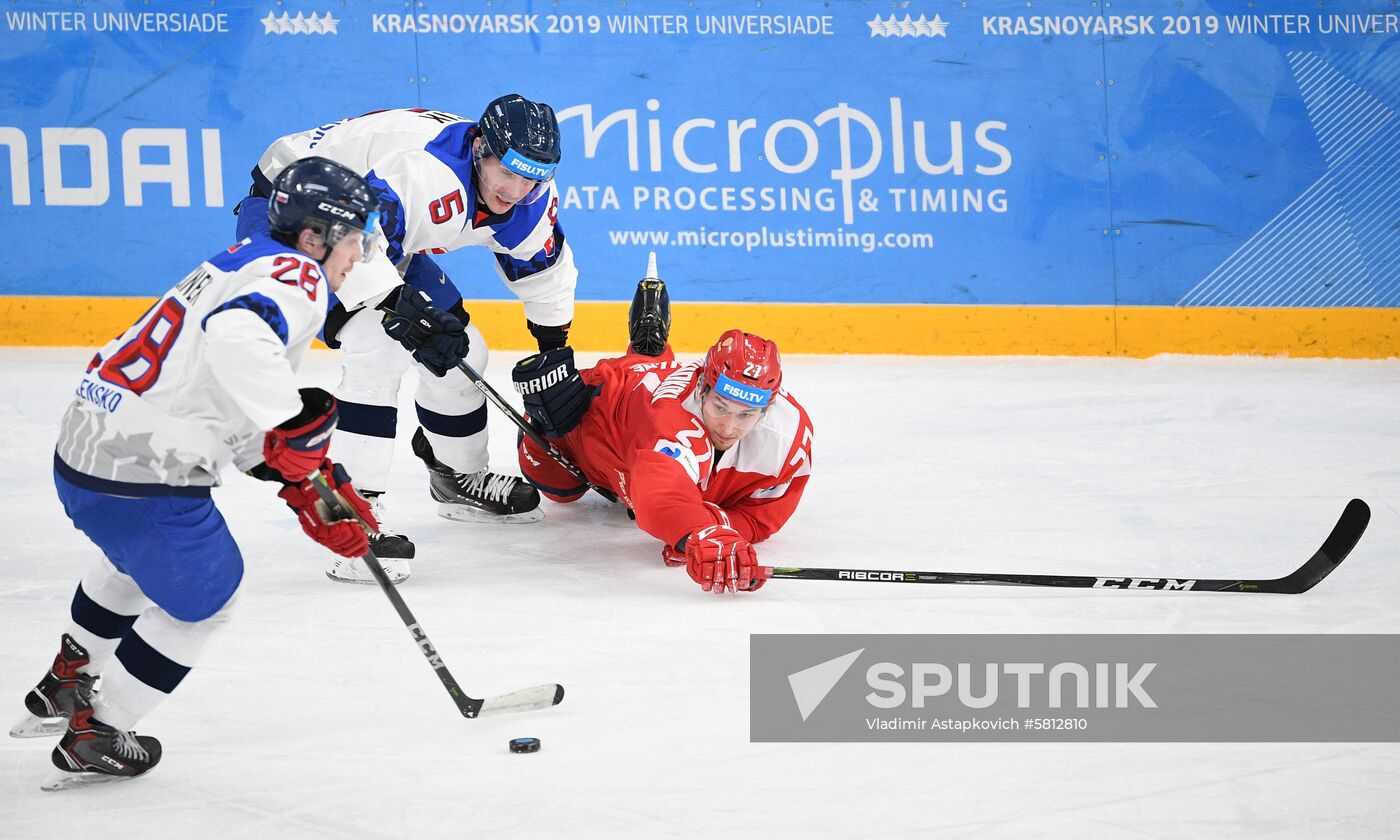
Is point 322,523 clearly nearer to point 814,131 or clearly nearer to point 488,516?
point 488,516

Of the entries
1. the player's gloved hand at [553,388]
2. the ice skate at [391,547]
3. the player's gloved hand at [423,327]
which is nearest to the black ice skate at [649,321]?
the player's gloved hand at [553,388]

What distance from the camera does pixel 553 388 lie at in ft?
12.9

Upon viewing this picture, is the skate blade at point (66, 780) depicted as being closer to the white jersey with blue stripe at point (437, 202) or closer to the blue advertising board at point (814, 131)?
the white jersey with blue stripe at point (437, 202)

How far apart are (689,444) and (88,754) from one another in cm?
163

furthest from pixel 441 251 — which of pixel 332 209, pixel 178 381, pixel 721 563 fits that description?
pixel 178 381

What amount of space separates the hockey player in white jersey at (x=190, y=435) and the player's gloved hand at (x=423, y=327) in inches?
42.3

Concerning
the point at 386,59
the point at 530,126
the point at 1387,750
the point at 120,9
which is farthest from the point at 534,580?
the point at 120,9

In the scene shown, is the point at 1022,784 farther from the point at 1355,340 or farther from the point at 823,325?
the point at 1355,340

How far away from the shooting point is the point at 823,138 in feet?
21.4

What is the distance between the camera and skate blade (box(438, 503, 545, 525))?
13.9ft

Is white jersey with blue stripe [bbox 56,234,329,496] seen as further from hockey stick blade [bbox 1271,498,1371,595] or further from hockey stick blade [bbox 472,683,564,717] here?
hockey stick blade [bbox 1271,498,1371,595]

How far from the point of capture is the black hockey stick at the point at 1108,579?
3.37m

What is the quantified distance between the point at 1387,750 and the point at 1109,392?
11.5 ft

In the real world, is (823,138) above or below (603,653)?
above
